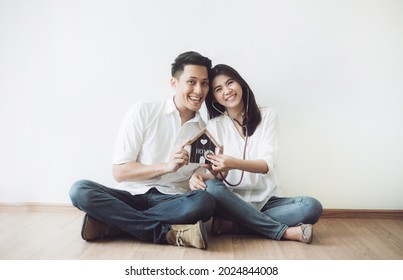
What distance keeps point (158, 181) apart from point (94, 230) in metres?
0.39

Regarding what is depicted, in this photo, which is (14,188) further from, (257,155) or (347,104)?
(347,104)

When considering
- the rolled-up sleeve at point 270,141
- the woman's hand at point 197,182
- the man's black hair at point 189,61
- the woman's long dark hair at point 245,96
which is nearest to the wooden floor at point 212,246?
the woman's hand at point 197,182

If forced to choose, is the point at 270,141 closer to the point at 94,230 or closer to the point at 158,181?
the point at 158,181

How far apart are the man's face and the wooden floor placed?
666mm

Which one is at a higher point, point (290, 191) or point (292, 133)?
point (292, 133)

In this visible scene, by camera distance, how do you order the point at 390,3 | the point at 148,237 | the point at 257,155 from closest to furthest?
the point at 148,237
the point at 257,155
the point at 390,3

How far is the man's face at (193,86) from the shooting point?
187 cm

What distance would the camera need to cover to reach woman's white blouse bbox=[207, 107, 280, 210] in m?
1.91

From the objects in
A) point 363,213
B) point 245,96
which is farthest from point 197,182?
point 363,213

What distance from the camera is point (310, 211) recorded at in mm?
1788

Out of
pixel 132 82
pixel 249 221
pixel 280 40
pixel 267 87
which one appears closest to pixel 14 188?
pixel 132 82

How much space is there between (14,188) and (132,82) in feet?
3.08

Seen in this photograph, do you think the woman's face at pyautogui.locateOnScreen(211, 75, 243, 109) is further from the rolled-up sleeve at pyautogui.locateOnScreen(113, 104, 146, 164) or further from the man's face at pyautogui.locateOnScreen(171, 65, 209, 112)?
the rolled-up sleeve at pyautogui.locateOnScreen(113, 104, 146, 164)

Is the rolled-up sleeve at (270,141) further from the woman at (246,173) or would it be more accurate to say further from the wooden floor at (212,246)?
the wooden floor at (212,246)
